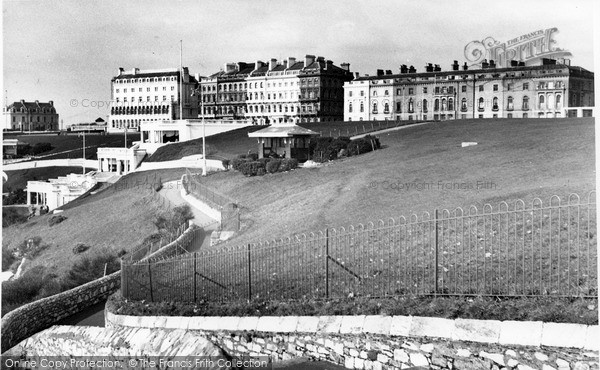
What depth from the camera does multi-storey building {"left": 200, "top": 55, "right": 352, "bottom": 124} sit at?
1955 inches

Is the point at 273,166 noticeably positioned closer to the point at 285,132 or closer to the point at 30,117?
the point at 285,132

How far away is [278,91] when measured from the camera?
51.3 m

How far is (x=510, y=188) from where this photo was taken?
60.9ft

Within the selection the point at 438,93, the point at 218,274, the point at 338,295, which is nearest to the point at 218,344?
the point at 338,295

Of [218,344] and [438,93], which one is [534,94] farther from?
[218,344]

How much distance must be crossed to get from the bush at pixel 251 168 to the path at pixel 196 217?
2548 mm

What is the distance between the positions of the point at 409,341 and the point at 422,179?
1448 centimetres

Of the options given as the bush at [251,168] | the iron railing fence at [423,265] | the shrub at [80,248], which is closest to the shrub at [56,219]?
the shrub at [80,248]

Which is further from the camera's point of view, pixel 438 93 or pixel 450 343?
pixel 438 93

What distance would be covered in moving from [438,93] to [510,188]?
105ft

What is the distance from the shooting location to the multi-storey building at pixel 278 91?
163 ft

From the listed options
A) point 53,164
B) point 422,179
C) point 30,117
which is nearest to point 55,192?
point 53,164

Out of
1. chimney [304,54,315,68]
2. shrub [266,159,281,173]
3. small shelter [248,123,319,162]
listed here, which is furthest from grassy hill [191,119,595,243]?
chimney [304,54,315,68]

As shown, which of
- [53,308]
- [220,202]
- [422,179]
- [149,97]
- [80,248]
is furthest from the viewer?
[149,97]
